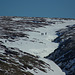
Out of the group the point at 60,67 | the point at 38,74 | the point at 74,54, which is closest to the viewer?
the point at 38,74

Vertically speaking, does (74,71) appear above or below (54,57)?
below

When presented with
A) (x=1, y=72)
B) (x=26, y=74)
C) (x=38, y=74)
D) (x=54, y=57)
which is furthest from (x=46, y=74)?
(x=54, y=57)

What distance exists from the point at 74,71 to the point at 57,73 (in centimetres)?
304

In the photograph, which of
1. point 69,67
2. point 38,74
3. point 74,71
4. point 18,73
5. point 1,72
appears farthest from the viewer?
point 69,67

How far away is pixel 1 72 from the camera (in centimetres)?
1664

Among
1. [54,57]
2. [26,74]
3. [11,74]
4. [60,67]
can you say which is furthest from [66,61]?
[11,74]

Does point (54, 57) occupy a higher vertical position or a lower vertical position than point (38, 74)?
higher

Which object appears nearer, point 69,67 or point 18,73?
point 18,73

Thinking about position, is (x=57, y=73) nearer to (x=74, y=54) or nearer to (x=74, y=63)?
(x=74, y=63)

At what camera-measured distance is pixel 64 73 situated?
82.5ft

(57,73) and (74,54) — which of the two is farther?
(74,54)

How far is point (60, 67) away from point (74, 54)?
4.77 metres

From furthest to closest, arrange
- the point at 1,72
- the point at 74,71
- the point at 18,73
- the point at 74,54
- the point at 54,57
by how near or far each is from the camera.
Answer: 1. the point at 54,57
2. the point at 74,54
3. the point at 74,71
4. the point at 18,73
5. the point at 1,72

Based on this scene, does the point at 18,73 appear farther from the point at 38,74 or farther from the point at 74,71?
the point at 74,71
